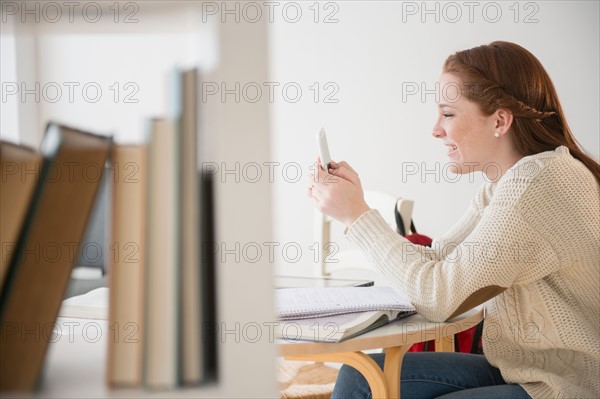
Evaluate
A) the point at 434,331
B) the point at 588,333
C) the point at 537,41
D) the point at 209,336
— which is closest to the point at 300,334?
the point at 434,331

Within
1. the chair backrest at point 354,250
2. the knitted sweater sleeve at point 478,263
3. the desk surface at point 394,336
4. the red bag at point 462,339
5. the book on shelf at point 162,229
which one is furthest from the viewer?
the chair backrest at point 354,250

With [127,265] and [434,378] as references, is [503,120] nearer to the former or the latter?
[434,378]

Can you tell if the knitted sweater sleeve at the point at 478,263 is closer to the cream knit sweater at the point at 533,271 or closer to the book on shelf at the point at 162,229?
the cream knit sweater at the point at 533,271

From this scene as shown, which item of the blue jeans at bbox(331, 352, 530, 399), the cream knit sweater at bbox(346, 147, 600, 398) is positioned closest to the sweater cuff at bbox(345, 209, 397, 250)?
the cream knit sweater at bbox(346, 147, 600, 398)

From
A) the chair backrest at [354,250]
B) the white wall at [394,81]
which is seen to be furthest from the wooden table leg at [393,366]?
the white wall at [394,81]

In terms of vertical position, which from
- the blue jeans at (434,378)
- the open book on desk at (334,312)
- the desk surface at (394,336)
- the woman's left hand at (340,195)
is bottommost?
the blue jeans at (434,378)

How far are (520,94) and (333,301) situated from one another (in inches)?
19.8

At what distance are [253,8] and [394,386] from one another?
86 centimetres

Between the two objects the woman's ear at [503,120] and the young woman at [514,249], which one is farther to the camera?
the woman's ear at [503,120]

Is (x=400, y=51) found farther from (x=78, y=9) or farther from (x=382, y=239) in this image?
(x=78, y=9)

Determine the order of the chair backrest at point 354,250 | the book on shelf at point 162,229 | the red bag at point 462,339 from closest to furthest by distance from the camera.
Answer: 1. the book on shelf at point 162,229
2. the red bag at point 462,339
3. the chair backrest at point 354,250

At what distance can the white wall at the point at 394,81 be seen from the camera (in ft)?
8.53

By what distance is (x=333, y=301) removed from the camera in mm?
1134

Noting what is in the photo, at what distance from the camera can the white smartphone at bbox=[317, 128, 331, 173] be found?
1206 mm
